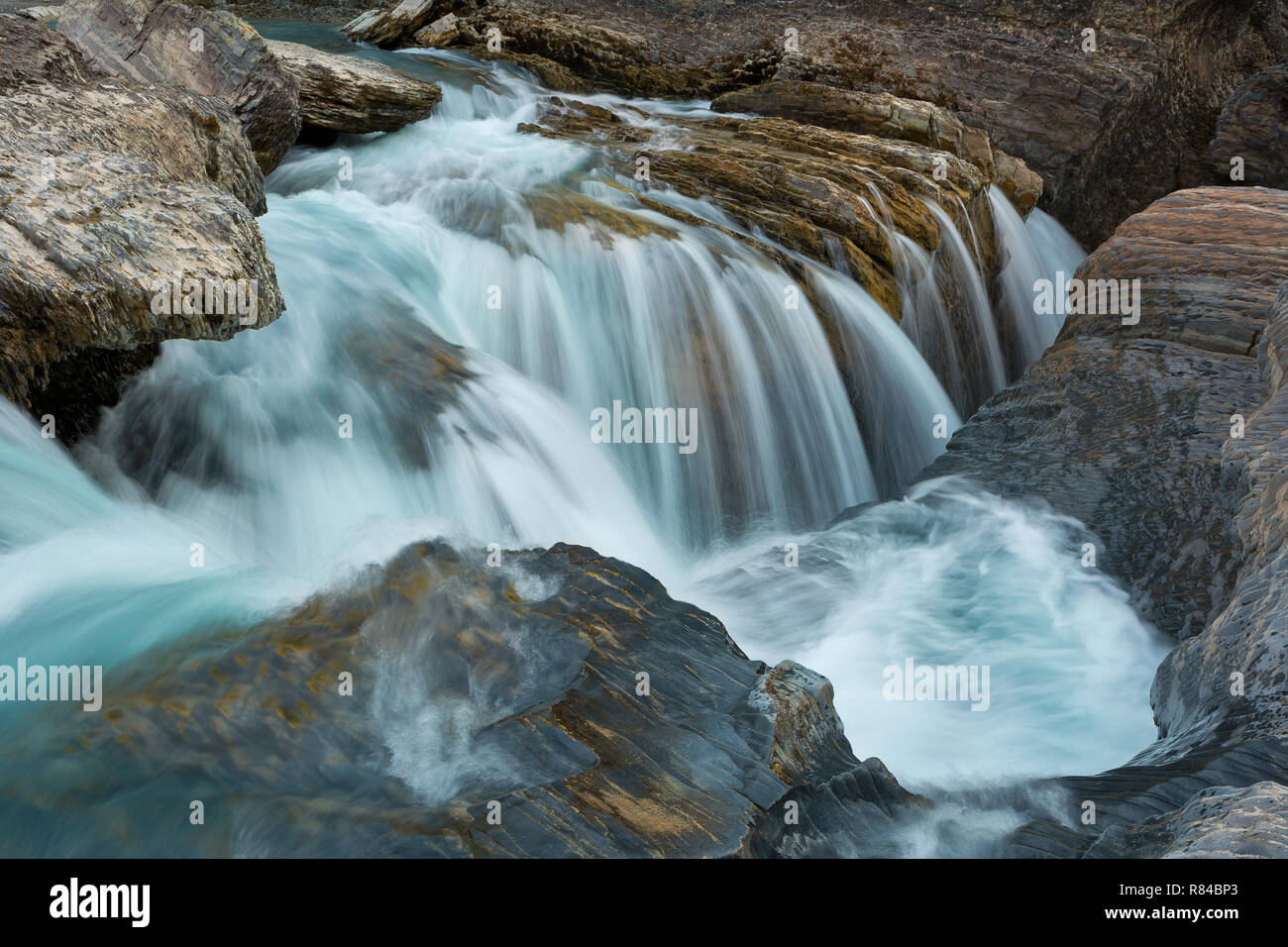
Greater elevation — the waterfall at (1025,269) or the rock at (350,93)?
the rock at (350,93)

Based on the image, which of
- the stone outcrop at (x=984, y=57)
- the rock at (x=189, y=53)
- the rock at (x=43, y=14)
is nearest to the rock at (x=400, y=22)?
the stone outcrop at (x=984, y=57)

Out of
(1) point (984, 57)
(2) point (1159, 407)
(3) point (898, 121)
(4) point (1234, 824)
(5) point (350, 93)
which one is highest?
(1) point (984, 57)

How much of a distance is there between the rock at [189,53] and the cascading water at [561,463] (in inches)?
28.3

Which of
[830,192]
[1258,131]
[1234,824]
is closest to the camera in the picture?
[1234,824]

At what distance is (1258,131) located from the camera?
12570 millimetres

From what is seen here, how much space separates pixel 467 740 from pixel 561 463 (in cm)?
313

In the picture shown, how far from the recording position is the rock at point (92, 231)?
414 centimetres

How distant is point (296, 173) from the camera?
8.27 metres

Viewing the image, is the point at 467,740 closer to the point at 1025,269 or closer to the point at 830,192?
the point at 830,192

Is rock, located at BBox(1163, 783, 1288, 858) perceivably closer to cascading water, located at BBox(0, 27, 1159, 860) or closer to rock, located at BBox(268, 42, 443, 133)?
cascading water, located at BBox(0, 27, 1159, 860)

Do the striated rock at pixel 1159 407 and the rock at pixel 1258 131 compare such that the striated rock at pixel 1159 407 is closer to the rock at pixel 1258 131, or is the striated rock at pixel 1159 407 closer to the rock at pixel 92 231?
the rock at pixel 92 231

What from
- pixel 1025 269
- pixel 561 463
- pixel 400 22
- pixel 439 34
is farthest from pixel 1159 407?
pixel 400 22
